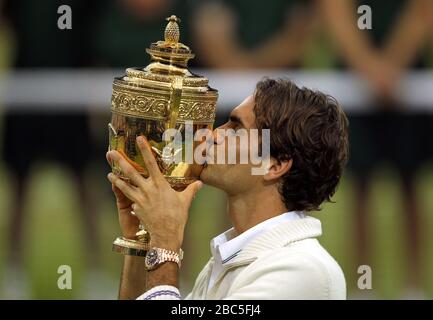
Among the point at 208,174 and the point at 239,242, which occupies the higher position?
the point at 208,174

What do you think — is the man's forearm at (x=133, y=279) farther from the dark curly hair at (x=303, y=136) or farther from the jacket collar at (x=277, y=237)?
the dark curly hair at (x=303, y=136)

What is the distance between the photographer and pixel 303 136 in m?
2.81

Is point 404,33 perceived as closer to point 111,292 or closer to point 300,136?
point 111,292

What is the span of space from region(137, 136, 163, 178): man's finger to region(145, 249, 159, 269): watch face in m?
0.21

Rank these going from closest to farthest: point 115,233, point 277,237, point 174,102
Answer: point 277,237 → point 174,102 → point 115,233

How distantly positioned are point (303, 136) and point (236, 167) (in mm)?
209

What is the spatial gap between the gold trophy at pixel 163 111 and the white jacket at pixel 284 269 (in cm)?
30

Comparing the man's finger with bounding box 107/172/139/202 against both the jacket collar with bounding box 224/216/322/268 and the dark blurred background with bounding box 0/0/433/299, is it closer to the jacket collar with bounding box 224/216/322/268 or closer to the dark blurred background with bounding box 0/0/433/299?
the jacket collar with bounding box 224/216/322/268

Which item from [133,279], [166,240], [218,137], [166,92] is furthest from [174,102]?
[133,279]

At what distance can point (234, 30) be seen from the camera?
571cm

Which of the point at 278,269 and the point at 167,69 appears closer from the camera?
the point at 278,269

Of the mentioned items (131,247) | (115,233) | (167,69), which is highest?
(167,69)

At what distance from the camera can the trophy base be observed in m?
2.96

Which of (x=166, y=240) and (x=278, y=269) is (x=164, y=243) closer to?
(x=166, y=240)
